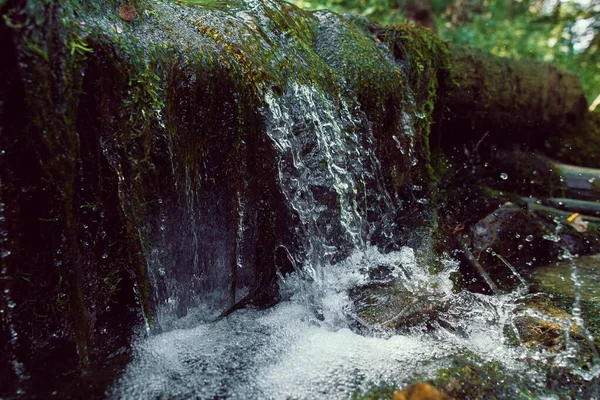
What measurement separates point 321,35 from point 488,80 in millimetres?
2290

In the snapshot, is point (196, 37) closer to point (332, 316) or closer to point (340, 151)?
point (340, 151)

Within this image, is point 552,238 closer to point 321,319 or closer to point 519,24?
point 321,319

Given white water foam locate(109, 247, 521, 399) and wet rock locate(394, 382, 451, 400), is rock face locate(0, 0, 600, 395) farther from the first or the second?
wet rock locate(394, 382, 451, 400)

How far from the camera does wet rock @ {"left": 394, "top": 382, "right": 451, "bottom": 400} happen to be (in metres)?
1.81

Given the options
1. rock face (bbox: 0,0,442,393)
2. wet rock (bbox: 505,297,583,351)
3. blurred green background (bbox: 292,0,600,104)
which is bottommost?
wet rock (bbox: 505,297,583,351)

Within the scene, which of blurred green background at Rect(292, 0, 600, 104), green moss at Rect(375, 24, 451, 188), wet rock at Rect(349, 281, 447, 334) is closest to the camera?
wet rock at Rect(349, 281, 447, 334)

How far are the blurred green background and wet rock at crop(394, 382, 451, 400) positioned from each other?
659cm

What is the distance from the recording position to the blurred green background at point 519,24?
24.5 ft

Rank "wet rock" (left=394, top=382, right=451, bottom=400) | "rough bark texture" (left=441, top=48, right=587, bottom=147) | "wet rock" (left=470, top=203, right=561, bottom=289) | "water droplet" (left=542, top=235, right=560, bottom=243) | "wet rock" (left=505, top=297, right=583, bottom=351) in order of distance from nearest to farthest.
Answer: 1. "wet rock" (left=394, top=382, right=451, bottom=400)
2. "wet rock" (left=505, top=297, right=583, bottom=351)
3. "wet rock" (left=470, top=203, right=561, bottom=289)
4. "water droplet" (left=542, top=235, right=560, bottom=243)
5. "rough bark texture" (left=441, top=48, right=587, bottom=147)

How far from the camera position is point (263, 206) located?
2881 mm

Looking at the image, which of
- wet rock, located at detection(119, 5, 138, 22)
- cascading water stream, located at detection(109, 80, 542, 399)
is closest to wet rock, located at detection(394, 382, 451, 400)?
cascading water stream, located at detection(109, 80, 542, 399)

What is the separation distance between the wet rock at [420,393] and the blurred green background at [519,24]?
21.6ft

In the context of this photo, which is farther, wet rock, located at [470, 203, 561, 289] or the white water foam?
wet rock, located at [470, 203, 561, 289]

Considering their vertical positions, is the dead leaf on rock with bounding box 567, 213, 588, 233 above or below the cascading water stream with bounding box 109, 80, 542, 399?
below
